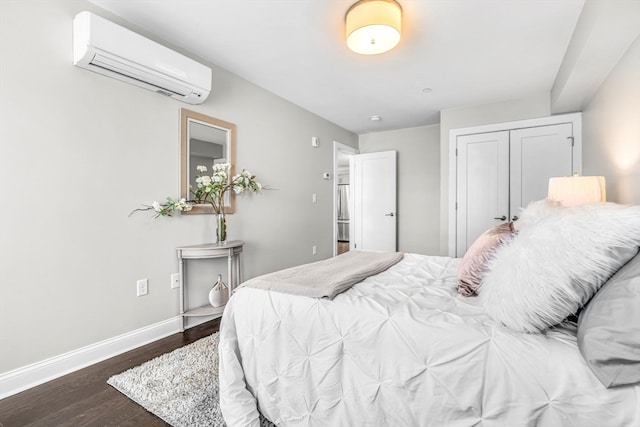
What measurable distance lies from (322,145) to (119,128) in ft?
9.09

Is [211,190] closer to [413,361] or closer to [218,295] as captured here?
[218,295]

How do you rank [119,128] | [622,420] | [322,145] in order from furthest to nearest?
1. [322,145]
2. [119,128]
3. [622,420]

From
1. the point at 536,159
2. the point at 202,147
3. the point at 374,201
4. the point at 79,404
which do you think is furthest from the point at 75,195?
the point at 536,159

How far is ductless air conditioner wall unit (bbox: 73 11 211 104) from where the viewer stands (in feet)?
6.21

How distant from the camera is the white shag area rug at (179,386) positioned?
148 cm

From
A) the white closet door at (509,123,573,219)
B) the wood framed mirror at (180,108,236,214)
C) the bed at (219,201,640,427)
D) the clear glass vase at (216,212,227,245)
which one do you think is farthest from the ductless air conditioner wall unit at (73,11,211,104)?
the white closet door at (509,123,573,219)

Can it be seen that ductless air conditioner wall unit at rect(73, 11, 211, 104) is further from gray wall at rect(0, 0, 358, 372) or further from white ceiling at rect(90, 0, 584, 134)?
white ceiling at rect(90, 0, 584, 134)

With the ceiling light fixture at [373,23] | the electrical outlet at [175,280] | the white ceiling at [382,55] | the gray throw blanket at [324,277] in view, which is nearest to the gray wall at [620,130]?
the white ceiling at [382,55]

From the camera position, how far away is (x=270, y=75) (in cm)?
307

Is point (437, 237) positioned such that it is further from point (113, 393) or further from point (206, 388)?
point (113, 393)

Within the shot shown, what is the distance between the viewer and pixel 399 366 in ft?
3.72

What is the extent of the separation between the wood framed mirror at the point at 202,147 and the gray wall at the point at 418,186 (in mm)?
3013

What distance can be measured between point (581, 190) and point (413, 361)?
1.99 metres

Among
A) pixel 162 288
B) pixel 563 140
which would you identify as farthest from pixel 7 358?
pixel 563 140
